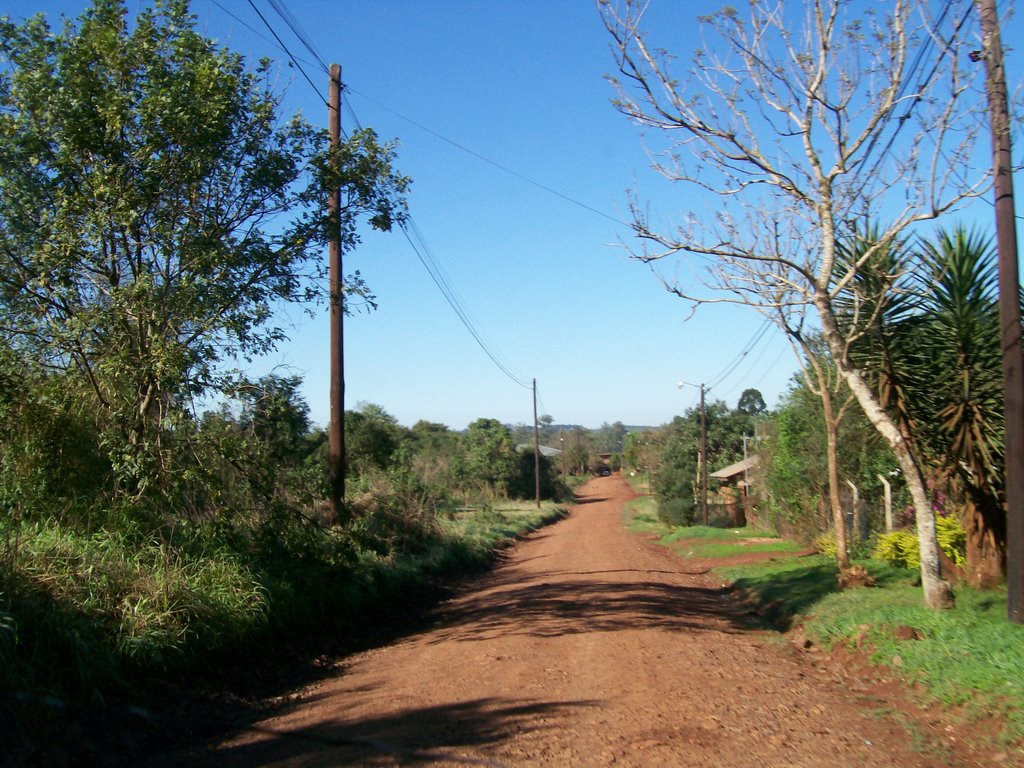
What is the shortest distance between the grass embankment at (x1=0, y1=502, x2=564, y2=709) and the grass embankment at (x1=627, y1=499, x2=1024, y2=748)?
22.2 ft

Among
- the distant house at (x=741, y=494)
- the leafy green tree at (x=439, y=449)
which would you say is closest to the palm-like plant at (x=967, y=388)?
the distant house at (x=741, y=494)

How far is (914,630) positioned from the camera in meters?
9.43

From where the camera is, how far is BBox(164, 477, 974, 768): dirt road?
6.21 meters

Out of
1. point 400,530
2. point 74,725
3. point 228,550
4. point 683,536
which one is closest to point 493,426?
point 683,536

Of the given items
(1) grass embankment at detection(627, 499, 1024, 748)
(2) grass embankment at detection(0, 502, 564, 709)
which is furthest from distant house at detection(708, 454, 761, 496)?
(2) grass embankment at detection(0, 502, 564, 709)

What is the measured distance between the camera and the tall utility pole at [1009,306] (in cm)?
942

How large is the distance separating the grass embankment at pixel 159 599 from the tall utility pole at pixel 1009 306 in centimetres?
856

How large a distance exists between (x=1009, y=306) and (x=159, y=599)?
9.62 meters

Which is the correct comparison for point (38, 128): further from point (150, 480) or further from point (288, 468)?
point (288, 468)

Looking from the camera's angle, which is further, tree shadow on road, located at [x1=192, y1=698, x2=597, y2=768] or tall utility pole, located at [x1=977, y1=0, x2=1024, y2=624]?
tall utility pole, located at [x1=977, y1=0, x2=1024, y2=624]

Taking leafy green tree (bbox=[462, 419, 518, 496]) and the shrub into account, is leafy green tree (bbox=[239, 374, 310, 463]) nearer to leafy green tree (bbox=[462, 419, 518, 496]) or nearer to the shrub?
the shrub

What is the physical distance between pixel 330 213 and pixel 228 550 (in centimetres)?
483

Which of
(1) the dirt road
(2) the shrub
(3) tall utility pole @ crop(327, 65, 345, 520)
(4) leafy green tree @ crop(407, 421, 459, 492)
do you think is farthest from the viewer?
(4) leafy green tree @ crop(407, 421, 459, 492)

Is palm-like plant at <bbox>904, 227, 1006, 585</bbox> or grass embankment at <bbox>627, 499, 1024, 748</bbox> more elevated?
palm-like plant at <bbox>904, 227, 1006, 585</bbox>
